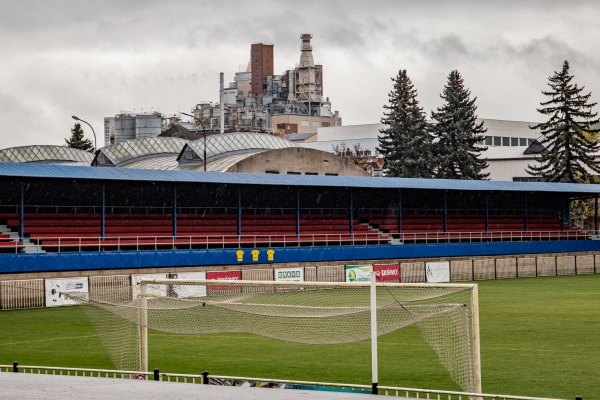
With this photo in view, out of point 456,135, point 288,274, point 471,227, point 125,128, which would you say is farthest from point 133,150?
point 125,128

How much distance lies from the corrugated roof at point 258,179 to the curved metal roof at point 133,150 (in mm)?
34767

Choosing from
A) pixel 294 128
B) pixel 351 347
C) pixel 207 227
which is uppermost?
pixel 294 128

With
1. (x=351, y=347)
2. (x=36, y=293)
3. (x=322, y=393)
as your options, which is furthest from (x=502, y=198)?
(x=322, y=393)

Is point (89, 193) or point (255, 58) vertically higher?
point (255, 58)

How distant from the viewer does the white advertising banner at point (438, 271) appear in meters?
54.5

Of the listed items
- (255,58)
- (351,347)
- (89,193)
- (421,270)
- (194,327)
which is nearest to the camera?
(194,327)

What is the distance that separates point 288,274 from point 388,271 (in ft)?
21.9

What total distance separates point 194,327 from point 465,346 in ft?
24.7

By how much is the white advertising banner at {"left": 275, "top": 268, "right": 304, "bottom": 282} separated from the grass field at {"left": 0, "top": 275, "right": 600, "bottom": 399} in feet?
43.1

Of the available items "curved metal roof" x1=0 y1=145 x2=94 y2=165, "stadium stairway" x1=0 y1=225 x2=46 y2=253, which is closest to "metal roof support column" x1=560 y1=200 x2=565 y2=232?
"stadium stairway" x1=0 y1=225 x2=46 y2=253

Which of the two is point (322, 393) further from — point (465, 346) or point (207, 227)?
point (207, 227)

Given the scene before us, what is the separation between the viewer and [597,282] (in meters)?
52.6

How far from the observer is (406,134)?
304ft

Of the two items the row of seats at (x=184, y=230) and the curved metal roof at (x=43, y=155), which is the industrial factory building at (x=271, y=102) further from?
the row of seats at (x=184, y=230)
